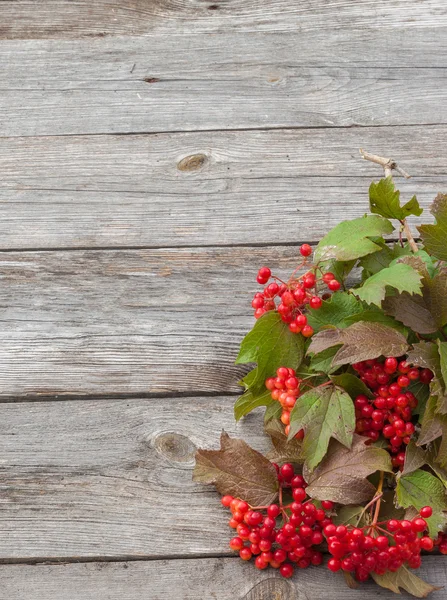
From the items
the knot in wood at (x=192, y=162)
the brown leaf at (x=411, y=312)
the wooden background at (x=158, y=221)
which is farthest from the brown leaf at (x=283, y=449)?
the knot in wood at (x=192, y=162)

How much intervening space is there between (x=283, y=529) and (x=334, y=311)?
0.28 metres

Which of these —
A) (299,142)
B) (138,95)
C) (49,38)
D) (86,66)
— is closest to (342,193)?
(299,142)

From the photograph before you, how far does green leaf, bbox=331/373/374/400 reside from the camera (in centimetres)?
90

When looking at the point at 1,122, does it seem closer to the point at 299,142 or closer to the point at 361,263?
the point at 299,142

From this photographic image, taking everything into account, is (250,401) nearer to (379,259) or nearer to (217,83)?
(379,259)

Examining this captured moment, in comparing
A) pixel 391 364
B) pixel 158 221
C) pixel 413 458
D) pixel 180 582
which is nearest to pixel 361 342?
pixel 391 364

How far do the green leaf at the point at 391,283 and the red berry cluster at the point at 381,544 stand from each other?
0.82ft

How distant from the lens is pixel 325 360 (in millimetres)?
924

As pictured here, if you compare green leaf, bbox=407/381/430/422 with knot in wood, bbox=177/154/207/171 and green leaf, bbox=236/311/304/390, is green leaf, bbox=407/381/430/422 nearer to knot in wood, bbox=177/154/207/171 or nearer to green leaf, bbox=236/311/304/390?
green leaf, bbox=236/311/304/390

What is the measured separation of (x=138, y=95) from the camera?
1396 mm

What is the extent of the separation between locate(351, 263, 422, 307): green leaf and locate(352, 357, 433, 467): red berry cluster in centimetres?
8

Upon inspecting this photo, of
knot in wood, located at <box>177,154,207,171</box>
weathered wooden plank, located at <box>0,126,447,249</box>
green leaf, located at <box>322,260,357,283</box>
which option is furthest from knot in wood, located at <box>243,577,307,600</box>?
knot in wood, located at <box>177,154,207,171</box>

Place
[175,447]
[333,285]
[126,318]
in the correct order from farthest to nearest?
[126,318]
[175,447]
[333,285]

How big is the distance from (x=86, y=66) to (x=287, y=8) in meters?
0.43
